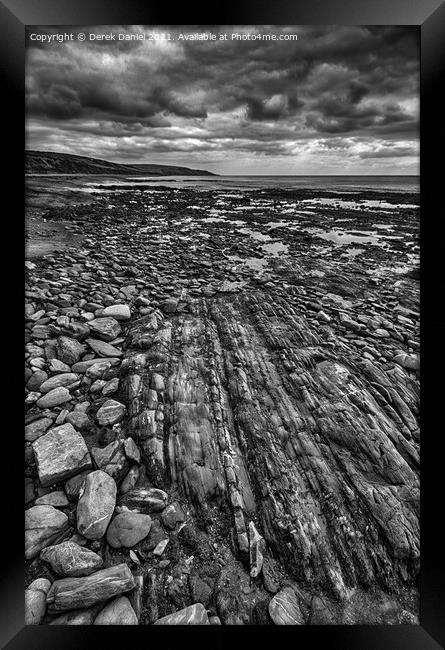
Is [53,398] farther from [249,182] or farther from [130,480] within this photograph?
[249,182]

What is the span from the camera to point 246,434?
2490 mm

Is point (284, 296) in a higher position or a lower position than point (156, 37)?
lower

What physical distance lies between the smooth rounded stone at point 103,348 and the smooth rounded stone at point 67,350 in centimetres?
10

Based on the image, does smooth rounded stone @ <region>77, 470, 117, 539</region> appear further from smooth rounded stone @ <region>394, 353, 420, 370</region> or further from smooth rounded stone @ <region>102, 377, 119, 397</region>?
smooth rounded stone @ <region>394, 353, 420, 370</region>

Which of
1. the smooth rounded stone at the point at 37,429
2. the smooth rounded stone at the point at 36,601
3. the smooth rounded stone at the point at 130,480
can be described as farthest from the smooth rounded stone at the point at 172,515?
the smooth rounded stone at the point at 37,429

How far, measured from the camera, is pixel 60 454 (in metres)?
2.37

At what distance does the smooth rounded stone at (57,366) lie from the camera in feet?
8.45

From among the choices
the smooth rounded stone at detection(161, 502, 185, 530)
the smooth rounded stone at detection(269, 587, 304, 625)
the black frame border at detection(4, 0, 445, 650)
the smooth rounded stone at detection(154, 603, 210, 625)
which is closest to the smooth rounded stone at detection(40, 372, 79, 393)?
the black frame border at detection(4, 0, 445, 650)

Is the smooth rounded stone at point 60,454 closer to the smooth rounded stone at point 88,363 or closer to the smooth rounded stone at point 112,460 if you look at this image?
the smooth rounded stone at point 112,460
